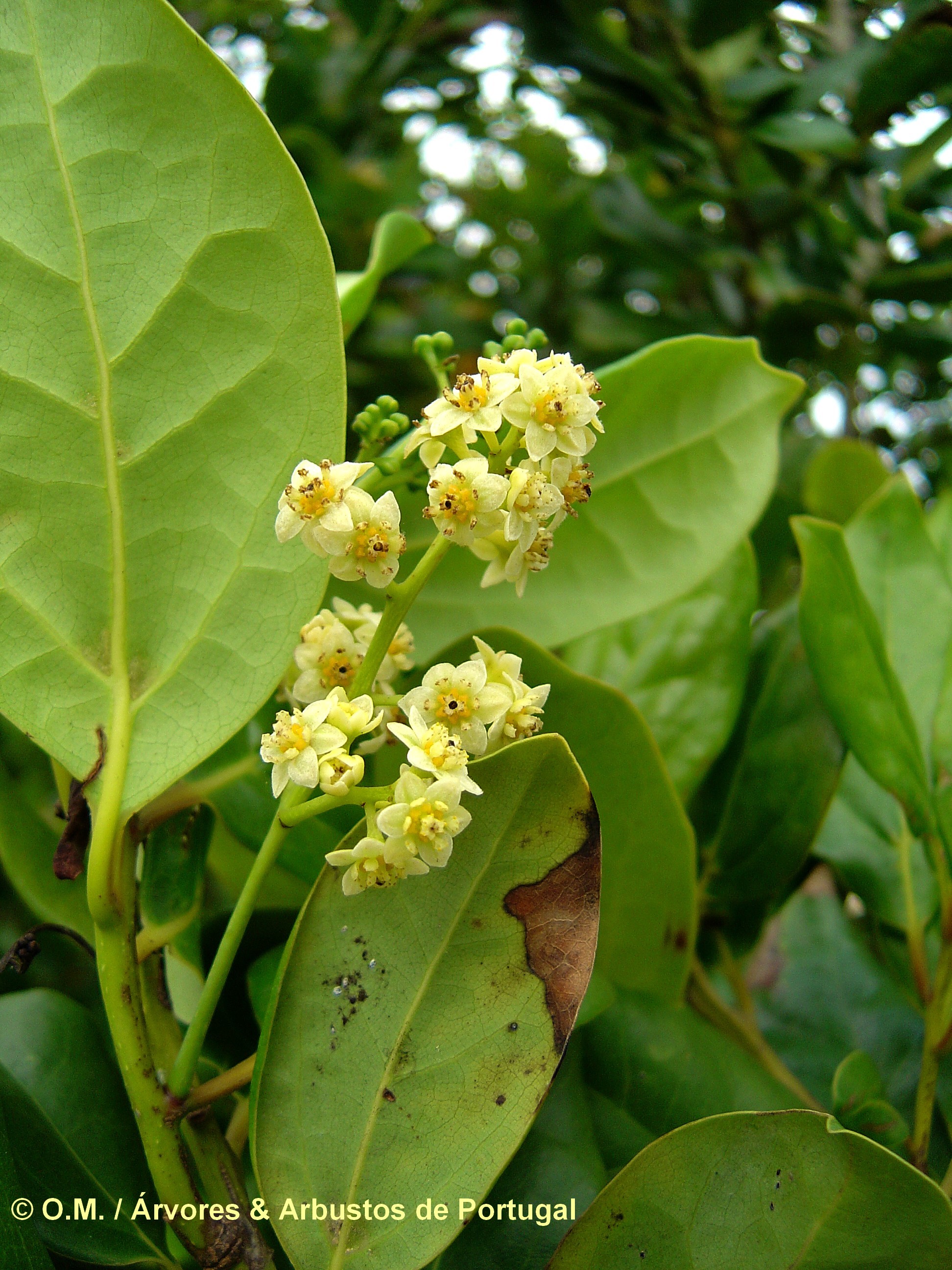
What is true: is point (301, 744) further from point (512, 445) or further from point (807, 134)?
point (807, 134)

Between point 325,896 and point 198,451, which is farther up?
point 198,451

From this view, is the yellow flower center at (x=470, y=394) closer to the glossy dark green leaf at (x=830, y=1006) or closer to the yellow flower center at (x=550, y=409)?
the yellow flower center at (x=550, y=409)

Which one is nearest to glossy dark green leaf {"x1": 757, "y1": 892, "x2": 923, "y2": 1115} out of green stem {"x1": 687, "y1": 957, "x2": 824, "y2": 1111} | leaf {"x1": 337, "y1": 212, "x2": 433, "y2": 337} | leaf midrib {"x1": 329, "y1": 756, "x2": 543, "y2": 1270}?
green stem {"x1": 687, "y1": 957, "x2": 824, "y2": 1111}

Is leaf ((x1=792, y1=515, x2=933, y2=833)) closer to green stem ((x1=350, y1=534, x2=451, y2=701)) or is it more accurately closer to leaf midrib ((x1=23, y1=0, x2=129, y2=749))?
green stem ((x1=350, y1=534, x2=451, y2=701))

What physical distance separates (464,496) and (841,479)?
1.12 meters

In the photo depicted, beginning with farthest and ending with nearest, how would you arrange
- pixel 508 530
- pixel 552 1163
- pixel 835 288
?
1. pixel 835 288
2. pixel 552 1163
3. pixel 508 530

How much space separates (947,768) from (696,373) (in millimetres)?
512

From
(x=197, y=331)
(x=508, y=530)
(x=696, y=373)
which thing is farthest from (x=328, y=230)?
(x=508, y=530)

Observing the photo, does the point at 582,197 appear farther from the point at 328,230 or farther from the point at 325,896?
the point at 325,896

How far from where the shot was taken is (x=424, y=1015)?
2.49ft

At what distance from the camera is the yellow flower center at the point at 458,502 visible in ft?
2.35

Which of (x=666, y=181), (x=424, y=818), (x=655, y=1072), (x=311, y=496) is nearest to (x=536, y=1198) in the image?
(x=655, y=1072)

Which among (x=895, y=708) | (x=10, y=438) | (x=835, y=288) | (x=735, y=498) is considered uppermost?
(x=10, y=438)

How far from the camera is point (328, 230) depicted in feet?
8.47
